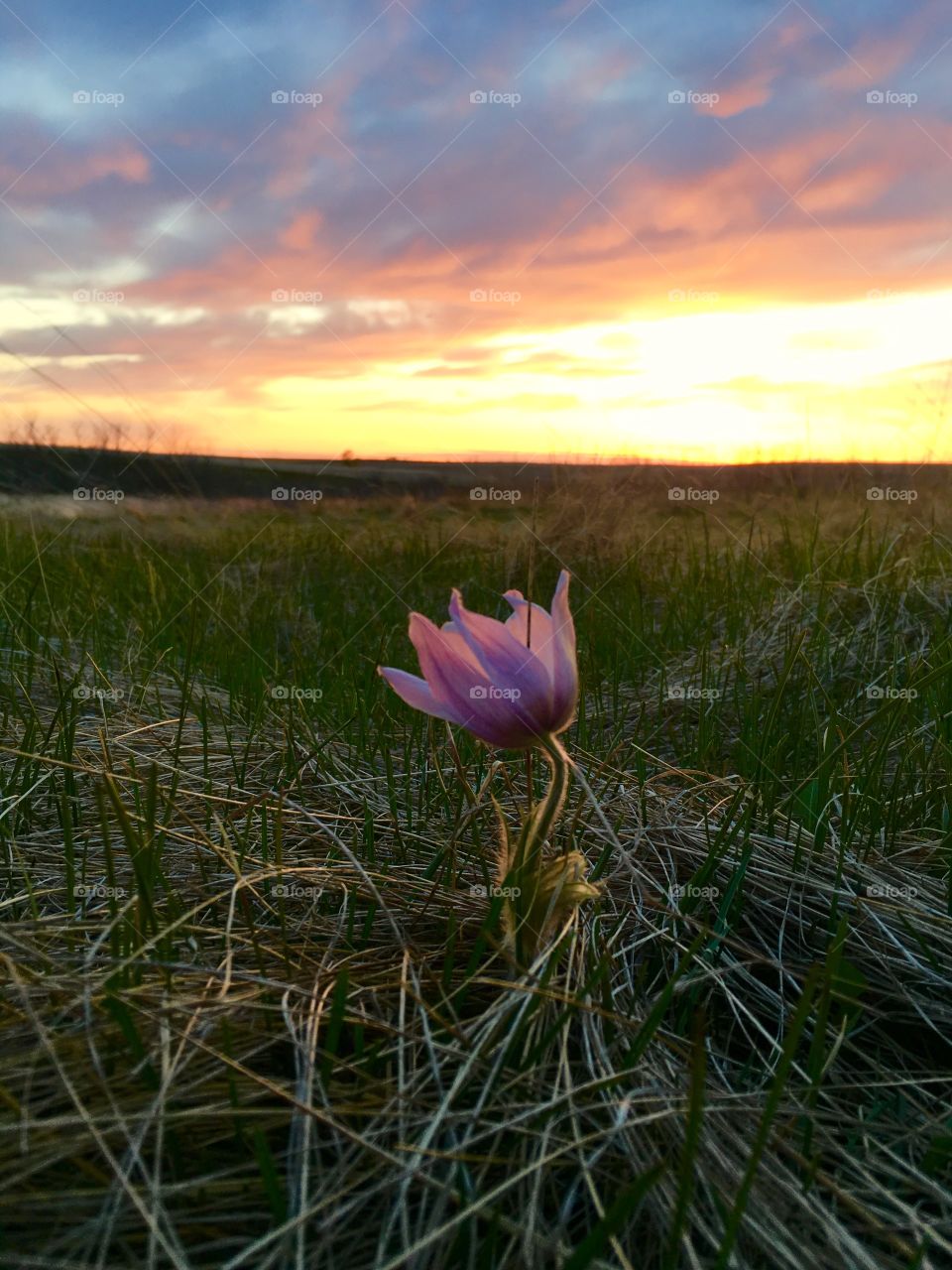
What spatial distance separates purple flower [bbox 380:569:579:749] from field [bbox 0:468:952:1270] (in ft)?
0.74

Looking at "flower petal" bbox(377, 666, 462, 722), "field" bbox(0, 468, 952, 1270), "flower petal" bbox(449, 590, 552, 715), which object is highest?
"flower petal" bbox(449, 590, 552, 715)

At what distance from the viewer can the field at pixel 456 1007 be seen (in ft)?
2.75

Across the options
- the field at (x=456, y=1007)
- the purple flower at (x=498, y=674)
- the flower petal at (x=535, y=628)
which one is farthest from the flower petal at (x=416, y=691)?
the field at (x=456, y=1007)

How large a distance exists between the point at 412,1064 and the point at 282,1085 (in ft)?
0.44

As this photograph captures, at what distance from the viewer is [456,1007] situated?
43.2 inches

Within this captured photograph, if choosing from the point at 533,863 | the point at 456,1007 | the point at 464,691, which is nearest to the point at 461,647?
the point at 464,691

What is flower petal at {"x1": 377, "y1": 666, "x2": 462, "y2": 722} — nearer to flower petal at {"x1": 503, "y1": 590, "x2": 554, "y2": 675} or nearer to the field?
flower petal at {"x1": 503, "y1": 590, "x2": 554, "y2": 675}

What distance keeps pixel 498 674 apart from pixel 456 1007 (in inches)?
15.2

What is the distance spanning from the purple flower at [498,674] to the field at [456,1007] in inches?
8.9

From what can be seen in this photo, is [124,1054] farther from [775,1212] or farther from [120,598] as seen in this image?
[120,598]

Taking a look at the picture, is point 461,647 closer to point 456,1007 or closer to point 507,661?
point 507,661

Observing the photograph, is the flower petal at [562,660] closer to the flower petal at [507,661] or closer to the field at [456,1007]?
the flower petal at [507,661]

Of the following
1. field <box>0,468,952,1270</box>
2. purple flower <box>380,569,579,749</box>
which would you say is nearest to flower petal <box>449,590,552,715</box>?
purple flower <box>380,569,579,749</box>

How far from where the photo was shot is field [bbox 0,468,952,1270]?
837 mm
